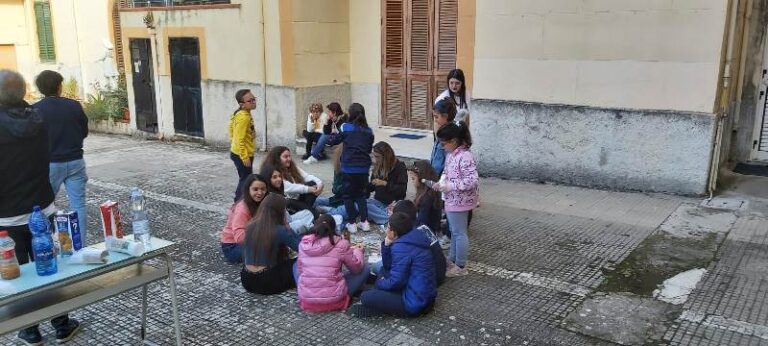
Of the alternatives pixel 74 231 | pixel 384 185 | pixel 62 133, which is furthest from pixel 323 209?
pixel 74 231

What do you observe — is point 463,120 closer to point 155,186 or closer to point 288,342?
point 288,342

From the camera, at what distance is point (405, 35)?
10547 millimetres

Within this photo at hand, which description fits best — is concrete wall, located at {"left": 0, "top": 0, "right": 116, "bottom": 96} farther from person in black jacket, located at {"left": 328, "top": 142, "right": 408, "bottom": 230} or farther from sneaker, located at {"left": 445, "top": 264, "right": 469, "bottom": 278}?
sneaker, located at {"left": 445, "top": 264, "right": 469, "bottom": 278}

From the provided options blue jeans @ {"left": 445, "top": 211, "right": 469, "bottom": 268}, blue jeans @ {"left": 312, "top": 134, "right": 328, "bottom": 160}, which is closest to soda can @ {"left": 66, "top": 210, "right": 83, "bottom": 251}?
blue jeans @ {"left": 445, "top": 211, "right": 469, "bottom": 268}

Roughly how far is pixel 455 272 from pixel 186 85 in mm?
8826

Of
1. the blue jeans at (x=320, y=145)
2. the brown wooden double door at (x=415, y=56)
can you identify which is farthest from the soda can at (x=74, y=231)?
the brown wooden double door at (x=415, y=56)

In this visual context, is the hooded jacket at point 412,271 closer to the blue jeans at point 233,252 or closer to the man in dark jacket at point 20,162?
the blue jeans at point 233,252

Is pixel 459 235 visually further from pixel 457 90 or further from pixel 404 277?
pixel 457 90

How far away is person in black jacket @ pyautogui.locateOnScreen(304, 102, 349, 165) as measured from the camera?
9336 mm

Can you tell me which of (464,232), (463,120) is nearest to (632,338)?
(464,232)

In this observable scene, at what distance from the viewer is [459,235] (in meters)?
5.23

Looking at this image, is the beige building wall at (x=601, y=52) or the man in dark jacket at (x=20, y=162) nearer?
Answer: the man in dark jacket at (x=20, y=162)

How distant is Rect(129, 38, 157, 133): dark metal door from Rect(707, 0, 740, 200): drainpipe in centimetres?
1046

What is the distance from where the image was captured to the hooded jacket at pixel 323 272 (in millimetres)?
4449
